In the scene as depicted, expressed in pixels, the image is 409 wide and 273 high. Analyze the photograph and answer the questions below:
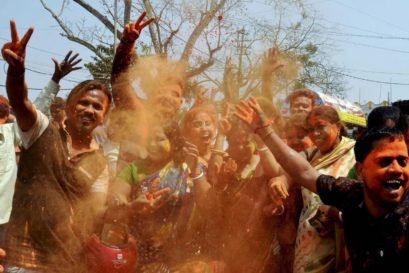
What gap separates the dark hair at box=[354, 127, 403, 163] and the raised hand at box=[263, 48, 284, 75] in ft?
6.48

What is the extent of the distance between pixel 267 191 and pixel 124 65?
61.3 inches

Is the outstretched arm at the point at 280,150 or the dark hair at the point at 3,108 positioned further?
the dark hair at the point at 3,108

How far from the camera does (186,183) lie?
4.11m

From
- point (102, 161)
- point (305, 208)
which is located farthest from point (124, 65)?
point (305, 208)

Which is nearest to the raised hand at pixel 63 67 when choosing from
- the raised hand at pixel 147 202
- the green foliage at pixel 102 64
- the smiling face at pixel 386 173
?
the raised hand at pixel 147 202

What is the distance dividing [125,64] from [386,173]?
2.22 m

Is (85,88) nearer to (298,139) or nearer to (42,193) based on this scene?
(42,193)

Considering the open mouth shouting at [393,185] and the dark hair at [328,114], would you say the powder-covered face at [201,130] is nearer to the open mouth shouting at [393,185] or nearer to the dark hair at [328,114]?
the dark hair at [328,114]

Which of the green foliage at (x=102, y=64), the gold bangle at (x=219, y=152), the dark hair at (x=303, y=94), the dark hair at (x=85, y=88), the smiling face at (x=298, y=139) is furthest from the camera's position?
the green foliage at (x=102, y=64)

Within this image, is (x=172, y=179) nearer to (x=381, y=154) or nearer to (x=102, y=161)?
(x=102, y=161)

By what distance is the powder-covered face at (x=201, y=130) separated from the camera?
454cm

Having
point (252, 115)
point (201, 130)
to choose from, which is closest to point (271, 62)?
point (201, 130)

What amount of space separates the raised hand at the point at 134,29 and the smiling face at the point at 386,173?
1.98m

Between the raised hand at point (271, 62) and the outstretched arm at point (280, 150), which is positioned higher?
the raised hand at point (271, 62)
